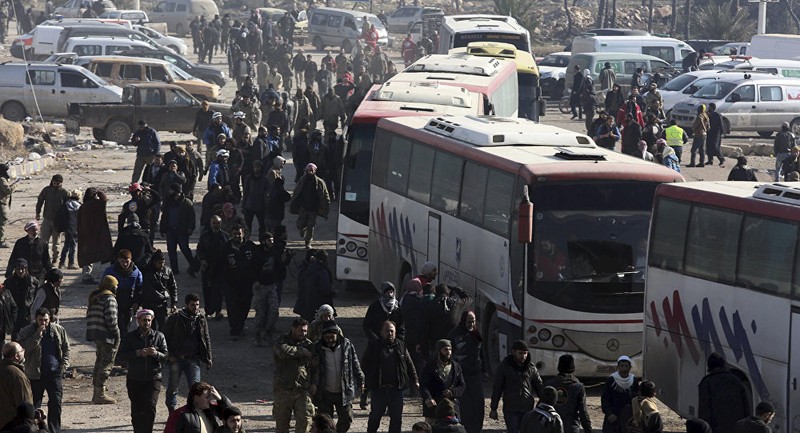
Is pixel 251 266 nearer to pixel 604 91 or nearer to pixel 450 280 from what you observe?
pixel 450 280

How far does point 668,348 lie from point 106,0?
62.8m

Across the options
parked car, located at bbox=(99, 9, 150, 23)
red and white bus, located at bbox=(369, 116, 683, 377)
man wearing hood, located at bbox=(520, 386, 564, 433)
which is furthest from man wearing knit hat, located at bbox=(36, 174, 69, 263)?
parked car, located at bbox=(99, 9, 150, 23)

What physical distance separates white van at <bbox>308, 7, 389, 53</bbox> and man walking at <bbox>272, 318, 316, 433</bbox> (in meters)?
53.6

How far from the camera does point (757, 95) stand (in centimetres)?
4072

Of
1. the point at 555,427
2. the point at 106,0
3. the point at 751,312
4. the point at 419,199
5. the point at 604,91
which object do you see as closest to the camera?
the point at 555,427

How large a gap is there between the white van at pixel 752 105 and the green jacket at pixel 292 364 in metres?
28.9

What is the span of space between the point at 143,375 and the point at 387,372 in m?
2.19

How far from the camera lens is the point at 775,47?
2156 inches

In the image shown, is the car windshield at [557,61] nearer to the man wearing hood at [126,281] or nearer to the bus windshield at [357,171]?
the bus windshield at [357,171]

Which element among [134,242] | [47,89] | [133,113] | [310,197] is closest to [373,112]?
[310,197]

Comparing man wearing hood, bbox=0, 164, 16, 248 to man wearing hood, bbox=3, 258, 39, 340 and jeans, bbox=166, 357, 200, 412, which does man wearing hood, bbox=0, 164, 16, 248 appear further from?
jeans, bbox=166, 357, 200, 412

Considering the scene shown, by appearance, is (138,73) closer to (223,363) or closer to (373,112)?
(373,112)

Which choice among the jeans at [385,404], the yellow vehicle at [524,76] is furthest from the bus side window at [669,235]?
the yellow vehicle at [524,76]

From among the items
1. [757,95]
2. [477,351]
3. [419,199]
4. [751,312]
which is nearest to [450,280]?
[419,199]
